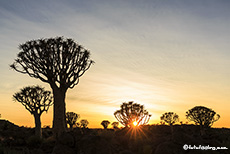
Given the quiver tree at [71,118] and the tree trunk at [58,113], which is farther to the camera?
the quiver tree at [71,118]

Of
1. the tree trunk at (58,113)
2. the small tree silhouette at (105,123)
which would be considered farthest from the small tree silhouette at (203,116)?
the small tree silhouette at (105,123)

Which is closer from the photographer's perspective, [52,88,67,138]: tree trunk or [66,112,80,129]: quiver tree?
[52,88,67,138]: tree trunk

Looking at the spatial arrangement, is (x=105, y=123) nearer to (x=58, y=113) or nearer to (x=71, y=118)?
(x=71, y=118)

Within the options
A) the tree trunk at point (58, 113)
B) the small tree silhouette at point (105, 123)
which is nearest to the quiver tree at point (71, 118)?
the small tree silhouette at point (105, 123)

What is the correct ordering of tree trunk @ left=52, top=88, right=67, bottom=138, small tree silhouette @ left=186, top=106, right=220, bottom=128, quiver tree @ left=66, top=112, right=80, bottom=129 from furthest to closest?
quiver tree @ left=66, top=112, right=80, bottom=129
small tree silhouette @ left=186, top=106, right=220, bottom=128
tree trunk @ left=52, top=88, right=67, bottom=138

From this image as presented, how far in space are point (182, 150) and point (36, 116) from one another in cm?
1802

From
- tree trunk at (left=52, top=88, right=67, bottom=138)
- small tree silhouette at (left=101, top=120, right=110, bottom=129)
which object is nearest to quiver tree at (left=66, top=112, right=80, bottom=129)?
small tree silhouette at (left=101, top=120, right=110, bottom=129)

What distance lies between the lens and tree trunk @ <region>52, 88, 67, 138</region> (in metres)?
15.4

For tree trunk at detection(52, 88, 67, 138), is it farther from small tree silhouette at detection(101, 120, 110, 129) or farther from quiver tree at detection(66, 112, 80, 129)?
small tree silhouette at detection(101, 120, 110, 129)

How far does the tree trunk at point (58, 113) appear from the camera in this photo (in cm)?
1538

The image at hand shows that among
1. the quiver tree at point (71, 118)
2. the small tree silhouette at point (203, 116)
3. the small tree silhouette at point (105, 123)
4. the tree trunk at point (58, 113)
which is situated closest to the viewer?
the tree trunk at point (58, 113)

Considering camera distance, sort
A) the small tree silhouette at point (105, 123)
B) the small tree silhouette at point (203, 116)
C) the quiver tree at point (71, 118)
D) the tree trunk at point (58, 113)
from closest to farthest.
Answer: the tree trunk at point (58, 113) → the small tree silhouette at point (203, 116) → the quiver tree at point (71, 118) → the small tree silhouette at point (105, 123)

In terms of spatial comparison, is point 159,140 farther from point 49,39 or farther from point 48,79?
point 49,39

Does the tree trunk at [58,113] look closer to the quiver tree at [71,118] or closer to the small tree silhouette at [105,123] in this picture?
the quiver tree at [71,118]
